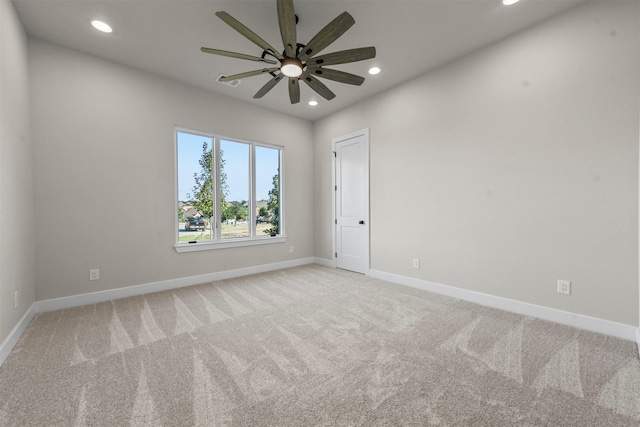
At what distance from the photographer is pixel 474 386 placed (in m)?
1.72

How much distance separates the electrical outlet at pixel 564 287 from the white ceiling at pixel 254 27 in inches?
104

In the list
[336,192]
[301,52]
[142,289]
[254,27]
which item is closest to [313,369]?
[301,52]

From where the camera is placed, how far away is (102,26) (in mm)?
2721

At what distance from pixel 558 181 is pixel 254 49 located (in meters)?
3.57

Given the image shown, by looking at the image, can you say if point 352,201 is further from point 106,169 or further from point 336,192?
point 106,169

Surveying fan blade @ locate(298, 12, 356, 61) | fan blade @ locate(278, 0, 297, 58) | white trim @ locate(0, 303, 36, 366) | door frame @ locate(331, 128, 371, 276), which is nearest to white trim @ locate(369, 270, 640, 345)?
door frame @ locate(331, 128, 371, 276)

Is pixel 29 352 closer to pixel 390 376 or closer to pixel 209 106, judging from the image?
pixel 390 376

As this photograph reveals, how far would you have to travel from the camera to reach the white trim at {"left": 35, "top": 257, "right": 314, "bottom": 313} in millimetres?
3028

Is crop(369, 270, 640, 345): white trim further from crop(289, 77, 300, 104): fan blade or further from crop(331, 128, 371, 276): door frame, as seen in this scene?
crop(289, 77, 300, 104): fan blade

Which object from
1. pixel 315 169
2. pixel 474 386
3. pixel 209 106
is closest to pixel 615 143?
pixel 474 386

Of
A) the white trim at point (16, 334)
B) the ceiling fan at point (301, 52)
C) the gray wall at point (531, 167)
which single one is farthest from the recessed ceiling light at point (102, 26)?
the gray wall at point (531, 167)

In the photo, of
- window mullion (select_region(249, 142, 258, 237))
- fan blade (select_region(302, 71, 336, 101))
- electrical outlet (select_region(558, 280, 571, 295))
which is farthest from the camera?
window mullion (select_region(249, 142, 258, 237))

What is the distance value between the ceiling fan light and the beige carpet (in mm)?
2465

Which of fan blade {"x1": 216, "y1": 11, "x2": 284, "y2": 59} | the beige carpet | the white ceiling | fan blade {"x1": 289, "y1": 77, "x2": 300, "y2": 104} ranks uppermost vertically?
the white ceiling
